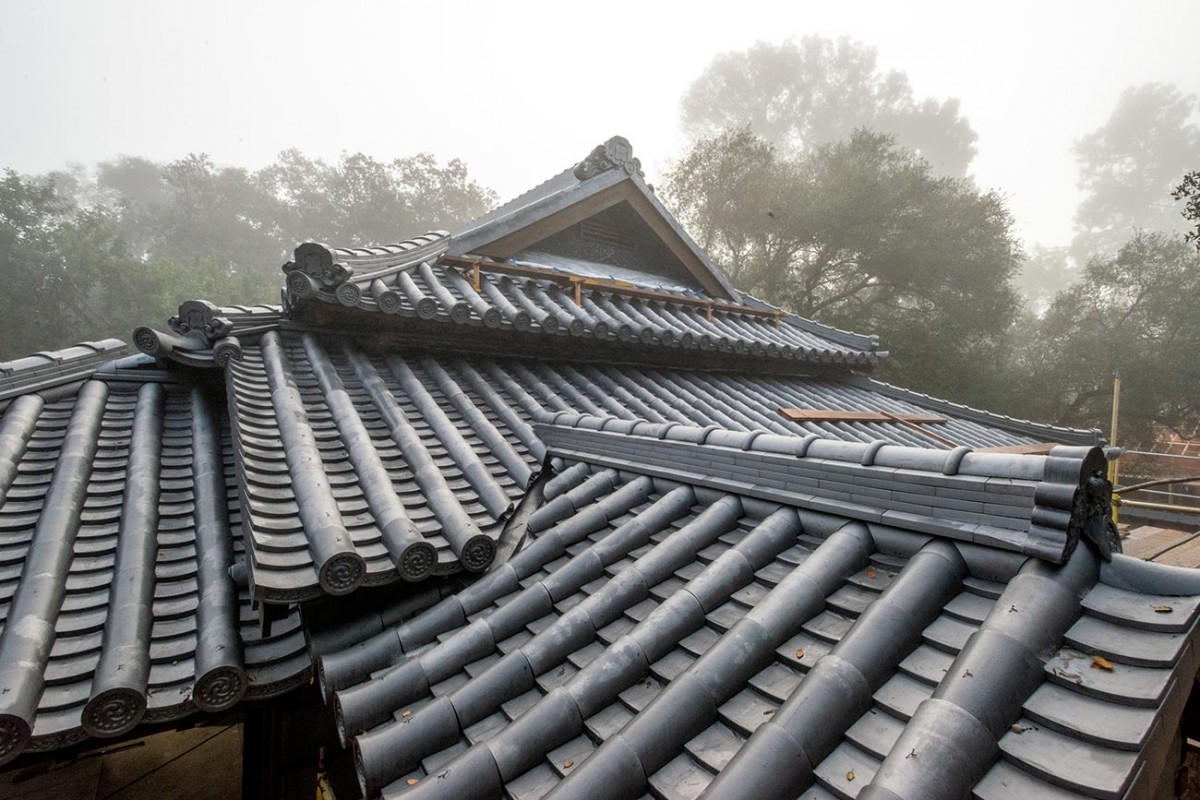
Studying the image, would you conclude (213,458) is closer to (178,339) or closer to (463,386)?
(178,339)

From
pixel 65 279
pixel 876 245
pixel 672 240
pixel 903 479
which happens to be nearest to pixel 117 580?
pixel 903 479

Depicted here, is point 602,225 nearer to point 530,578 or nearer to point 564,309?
point 564,309

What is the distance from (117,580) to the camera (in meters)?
3.27

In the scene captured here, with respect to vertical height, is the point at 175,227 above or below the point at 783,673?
above

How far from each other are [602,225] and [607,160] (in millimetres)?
1046

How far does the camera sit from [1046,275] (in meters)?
63.4

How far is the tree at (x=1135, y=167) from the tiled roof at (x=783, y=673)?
2863 inches

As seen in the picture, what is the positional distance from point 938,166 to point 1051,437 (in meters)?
45.1

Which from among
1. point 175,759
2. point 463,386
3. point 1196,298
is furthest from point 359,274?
point 1196,298

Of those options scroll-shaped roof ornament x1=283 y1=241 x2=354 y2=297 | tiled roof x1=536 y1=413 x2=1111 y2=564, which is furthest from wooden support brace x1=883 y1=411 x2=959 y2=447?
scroll-shaped roof ornament x1=283 y1=241 x2=354 y2=297

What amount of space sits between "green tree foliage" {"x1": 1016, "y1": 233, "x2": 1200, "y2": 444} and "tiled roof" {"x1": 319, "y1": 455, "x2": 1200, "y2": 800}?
2483 centimetres

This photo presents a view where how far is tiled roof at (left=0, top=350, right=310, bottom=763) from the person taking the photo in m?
2.62

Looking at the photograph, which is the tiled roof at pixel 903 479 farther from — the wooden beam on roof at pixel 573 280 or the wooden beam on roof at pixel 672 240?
the wooden beam on roof at pixel 672 240

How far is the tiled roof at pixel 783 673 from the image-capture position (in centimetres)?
156
